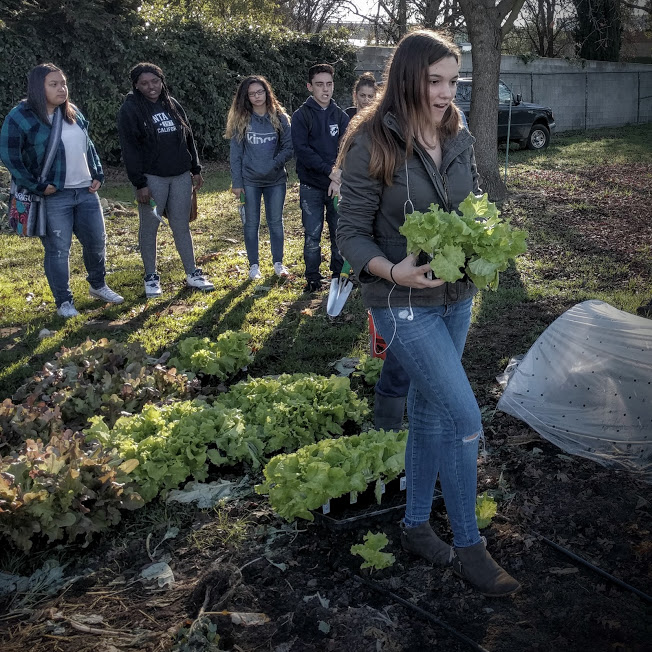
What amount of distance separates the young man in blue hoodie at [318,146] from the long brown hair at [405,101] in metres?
4.27

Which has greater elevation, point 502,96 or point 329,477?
point 502,96

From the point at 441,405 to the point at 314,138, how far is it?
5.03 m

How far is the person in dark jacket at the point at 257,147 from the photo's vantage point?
7.66 metres

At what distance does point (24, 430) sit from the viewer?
435 centimetres

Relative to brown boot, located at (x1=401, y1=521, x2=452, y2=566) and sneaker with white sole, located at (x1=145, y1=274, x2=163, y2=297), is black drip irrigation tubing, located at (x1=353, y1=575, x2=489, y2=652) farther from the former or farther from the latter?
sneaker with white sole, located at (x1=145, y1=274, x2=163, y2=297)

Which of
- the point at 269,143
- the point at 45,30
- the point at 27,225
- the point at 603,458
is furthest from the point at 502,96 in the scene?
the point at 603,458

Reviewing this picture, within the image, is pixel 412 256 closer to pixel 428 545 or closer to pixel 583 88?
pixel 428 545

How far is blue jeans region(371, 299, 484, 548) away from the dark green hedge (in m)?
14.6

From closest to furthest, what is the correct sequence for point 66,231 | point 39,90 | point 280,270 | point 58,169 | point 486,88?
point 39,90, point 58,169, point 66,231, point 280,270, point 486,88

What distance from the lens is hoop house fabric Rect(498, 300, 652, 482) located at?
4.08 metres

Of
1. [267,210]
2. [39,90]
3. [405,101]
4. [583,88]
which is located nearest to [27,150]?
[39,90]

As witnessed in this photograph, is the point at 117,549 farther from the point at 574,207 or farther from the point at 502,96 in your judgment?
the point at 502,96

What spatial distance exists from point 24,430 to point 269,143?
434 cm

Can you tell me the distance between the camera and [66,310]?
285 inches
